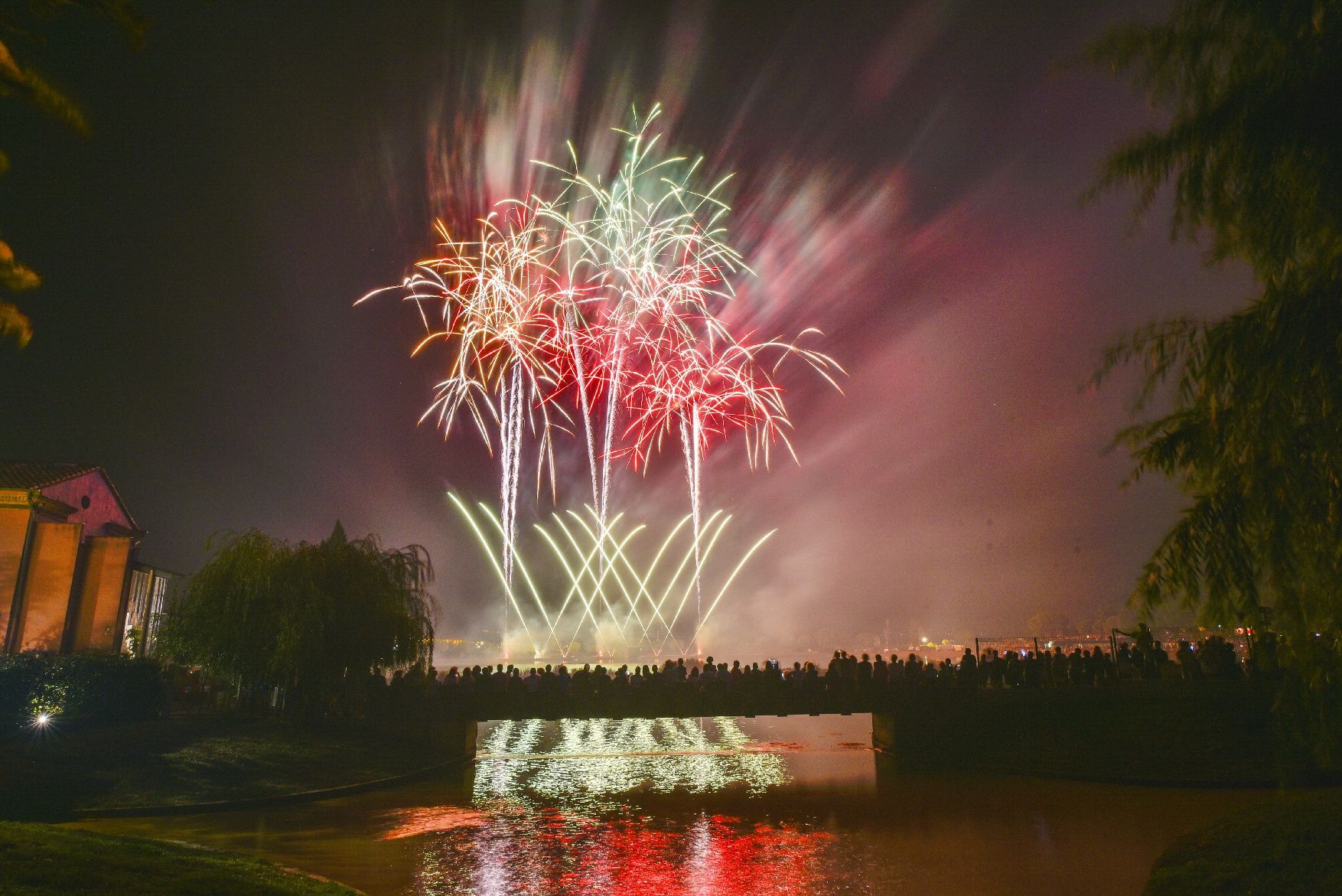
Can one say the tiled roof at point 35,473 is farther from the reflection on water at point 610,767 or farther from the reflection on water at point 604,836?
the reflection on water at point 604,836

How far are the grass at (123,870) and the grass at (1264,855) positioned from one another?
1018cm

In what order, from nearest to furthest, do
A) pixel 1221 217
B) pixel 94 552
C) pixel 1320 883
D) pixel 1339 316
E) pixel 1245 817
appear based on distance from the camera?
pixel 1339 316, pixel 1221 217, pixel 1320 883, pixel 1245 817, pixel 94 552

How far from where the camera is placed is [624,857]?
44.7 ft

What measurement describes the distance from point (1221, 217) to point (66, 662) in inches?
1174

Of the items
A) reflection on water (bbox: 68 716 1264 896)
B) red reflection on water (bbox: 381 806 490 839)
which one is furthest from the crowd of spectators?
red reflection on water (bbox: 381 806 490 839)

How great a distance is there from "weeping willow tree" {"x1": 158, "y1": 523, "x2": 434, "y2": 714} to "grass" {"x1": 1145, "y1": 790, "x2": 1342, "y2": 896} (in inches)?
916

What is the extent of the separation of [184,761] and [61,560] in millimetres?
20603

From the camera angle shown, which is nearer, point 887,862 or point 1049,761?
point 887,862

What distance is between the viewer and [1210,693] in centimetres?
2500

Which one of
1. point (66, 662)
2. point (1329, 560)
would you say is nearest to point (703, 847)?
point (1329, 560)

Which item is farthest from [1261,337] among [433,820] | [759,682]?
[759,682]

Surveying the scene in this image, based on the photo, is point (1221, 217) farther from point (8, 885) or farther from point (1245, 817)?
point (8, 885)

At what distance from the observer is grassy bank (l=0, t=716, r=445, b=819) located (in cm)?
1781

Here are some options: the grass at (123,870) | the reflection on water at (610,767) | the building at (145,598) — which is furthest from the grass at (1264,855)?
the building at (145,598)
